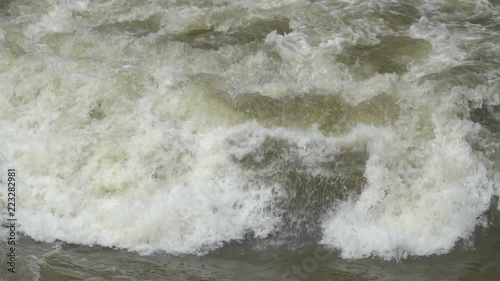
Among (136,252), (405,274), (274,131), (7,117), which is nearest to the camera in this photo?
(405,274)

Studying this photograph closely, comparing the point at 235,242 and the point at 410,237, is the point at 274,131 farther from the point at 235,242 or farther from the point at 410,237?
the point at 410,237

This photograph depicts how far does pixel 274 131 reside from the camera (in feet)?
15.1

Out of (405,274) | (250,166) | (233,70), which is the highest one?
(233,70)

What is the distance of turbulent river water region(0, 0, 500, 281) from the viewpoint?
4020mm

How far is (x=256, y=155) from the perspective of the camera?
4.44 meters

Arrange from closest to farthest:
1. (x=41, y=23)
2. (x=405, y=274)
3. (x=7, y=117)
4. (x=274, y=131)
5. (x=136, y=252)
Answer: (x=405, y=274) → (x=136, y=252) → (x=274, y=131) → (x=7, y=117) → (x=41, y=23)

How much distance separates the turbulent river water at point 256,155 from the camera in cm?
402

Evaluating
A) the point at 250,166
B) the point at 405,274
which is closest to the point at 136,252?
the point at 250,166

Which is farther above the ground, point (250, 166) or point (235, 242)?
point (250, 166)

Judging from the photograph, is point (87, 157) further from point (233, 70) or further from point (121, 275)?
point (233, 70)

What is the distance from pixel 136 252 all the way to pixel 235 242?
2.33ft

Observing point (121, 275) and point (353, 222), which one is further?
point (353, 222)

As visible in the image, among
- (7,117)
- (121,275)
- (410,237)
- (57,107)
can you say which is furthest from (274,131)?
(7,117)

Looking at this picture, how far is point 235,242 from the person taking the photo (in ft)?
13.6
